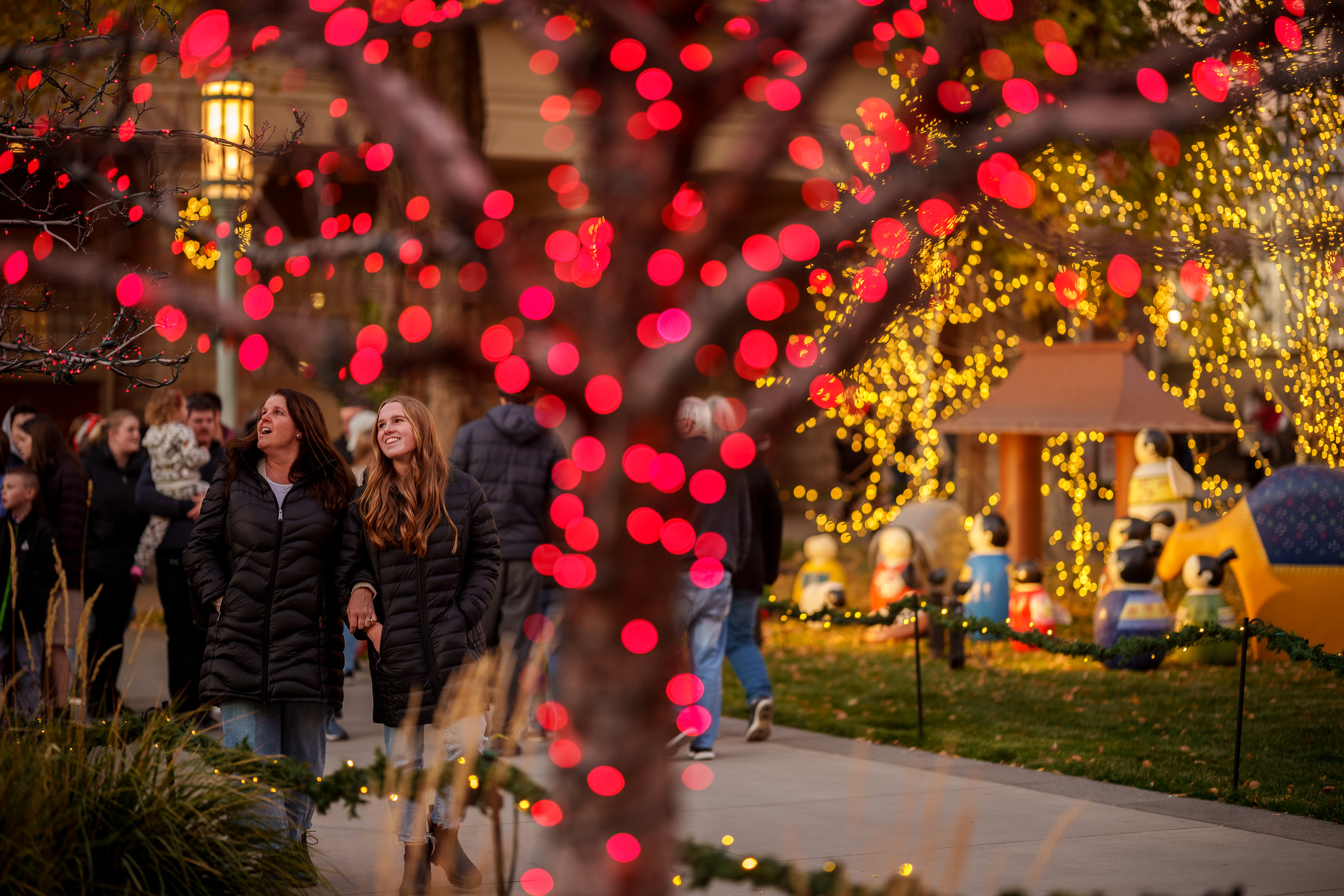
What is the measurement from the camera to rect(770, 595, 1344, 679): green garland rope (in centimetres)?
684

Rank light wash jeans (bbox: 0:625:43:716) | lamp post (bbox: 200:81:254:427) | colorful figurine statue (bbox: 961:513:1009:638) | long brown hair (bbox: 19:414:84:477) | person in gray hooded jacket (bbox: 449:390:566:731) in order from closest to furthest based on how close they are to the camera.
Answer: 1. lamp post (bbox: 200:81:254:427)
2. light wash jeans (bbox: 0:625:43:716)
3. long brown hair (bbox: 19:414:84:477)
4. person in gray hooded jacket (bbox: 449:390:566:731)
5. colorful figurine statue (bbox: 961:513:1009:638)

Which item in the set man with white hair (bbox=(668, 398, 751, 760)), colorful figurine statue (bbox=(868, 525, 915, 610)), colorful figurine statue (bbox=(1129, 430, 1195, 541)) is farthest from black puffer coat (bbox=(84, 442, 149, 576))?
colorful figurine statue (bbox=(1129, 430, 1195, 541))

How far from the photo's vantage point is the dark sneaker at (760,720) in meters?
8.32

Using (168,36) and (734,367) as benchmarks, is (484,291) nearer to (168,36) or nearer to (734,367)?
(734,367)

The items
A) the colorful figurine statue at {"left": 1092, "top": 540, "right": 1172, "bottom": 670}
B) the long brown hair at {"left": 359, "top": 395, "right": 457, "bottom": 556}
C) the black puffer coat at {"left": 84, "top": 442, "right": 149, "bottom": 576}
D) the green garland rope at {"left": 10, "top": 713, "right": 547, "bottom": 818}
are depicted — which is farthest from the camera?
the colorful figurine statue at {"left": 1092, "top": 540, "right": 1172, "bottom": 670}

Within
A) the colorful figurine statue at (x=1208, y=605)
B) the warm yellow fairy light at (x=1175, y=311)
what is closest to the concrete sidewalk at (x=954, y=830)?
the warm yellow fairy light at (x=1175, y=311)

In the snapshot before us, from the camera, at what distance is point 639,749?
2385mm

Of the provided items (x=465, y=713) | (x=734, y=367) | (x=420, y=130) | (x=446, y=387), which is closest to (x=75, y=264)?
(x=420, y=130)

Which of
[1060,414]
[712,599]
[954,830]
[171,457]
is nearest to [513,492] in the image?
[712,599]

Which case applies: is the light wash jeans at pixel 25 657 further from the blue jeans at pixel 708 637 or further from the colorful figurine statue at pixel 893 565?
the colorful figurine statue at pixel 893 565

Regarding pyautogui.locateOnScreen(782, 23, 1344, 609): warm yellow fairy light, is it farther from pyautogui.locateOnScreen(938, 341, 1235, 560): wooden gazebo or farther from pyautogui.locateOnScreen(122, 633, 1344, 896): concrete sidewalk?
pyautogui.locateOnScreen(122, 633, 1344, 896): concrete sidewalk

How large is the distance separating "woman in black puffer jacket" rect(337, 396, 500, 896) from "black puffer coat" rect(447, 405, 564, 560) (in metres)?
2.61

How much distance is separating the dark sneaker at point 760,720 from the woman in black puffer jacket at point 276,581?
3.47 metres

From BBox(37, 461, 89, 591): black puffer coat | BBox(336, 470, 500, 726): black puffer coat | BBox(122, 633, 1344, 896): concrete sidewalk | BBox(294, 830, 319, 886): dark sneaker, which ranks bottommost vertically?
BBox(122, 633, 1344, 896): concrete sidewalk
